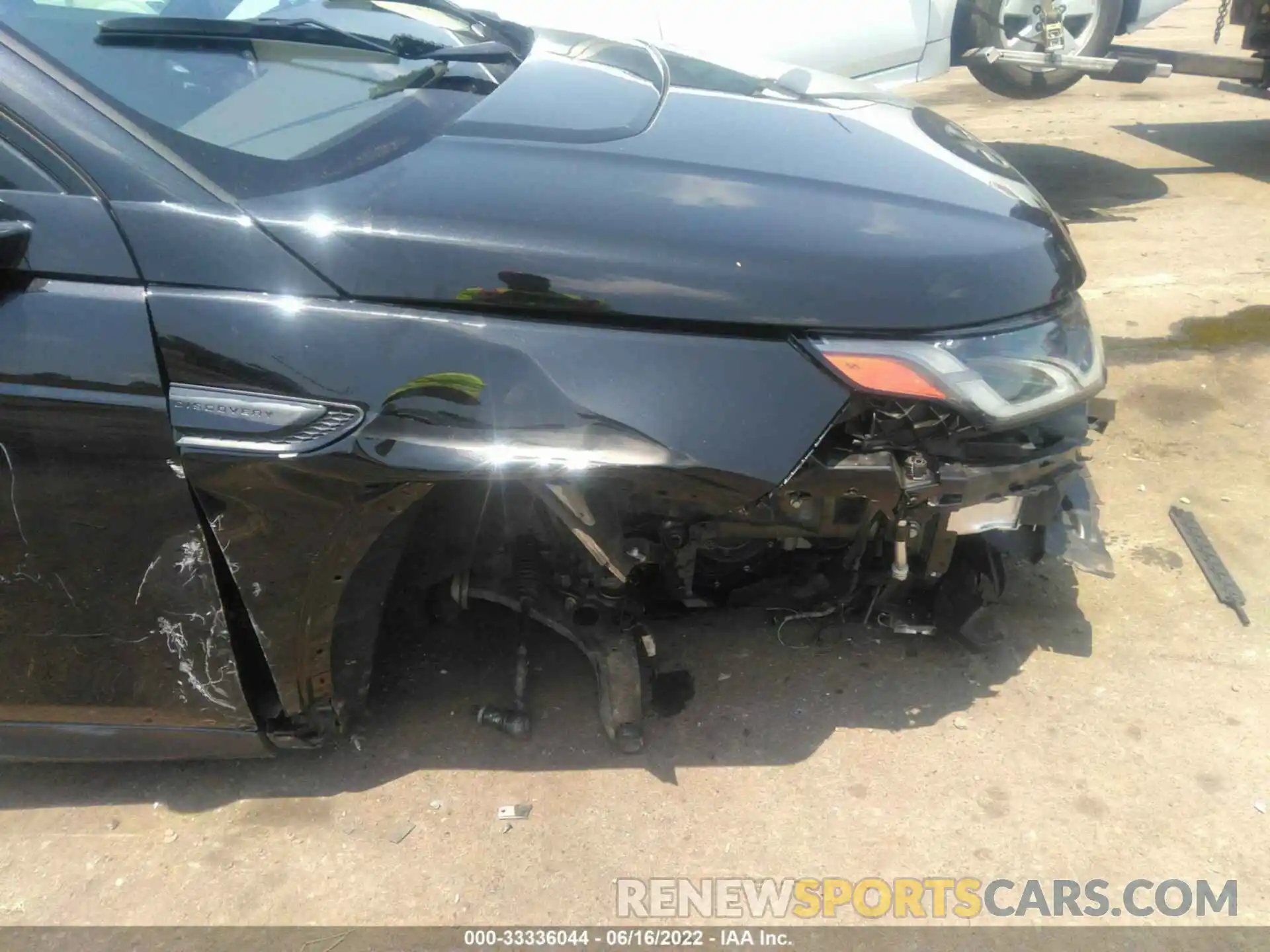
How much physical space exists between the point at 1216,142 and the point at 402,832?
7.51 meters

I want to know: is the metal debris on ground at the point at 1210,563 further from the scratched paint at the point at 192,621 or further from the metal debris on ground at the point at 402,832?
the scratched paint at the point at 192,621

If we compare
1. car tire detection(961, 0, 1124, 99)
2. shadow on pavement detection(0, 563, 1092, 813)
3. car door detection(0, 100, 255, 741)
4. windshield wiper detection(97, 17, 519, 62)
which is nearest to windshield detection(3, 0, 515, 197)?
windshield wiper detection(97, 17, 519, 62)

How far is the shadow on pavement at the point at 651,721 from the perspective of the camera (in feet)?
7.43

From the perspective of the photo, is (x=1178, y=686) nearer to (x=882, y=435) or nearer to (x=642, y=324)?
(x=882, y=435)

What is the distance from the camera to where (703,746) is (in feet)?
7.52

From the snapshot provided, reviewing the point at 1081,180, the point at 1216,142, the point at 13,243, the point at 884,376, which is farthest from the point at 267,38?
the point at 1216,142

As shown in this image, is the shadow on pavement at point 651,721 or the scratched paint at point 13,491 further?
the shadow on pavement at point 651,721

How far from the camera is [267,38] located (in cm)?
222

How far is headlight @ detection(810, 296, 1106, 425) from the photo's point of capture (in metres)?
1.79

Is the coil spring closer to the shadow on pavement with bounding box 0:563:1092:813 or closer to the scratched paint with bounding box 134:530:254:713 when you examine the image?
the shadow on pavement with bounding box 0:563:1092:813

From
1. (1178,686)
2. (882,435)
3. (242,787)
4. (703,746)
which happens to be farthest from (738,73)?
(242,787)

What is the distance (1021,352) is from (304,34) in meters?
1.81

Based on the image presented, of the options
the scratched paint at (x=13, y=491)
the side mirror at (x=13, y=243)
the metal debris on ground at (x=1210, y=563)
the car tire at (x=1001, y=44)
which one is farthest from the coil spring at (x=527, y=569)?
the car tire at (x=1001, y=44)

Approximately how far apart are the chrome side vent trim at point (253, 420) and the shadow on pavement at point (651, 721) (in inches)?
37.1
